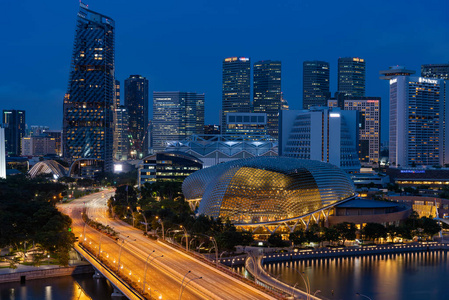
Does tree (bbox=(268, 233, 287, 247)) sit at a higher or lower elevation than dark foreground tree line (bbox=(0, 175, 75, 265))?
lower

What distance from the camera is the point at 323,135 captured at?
174m

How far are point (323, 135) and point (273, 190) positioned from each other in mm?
77456

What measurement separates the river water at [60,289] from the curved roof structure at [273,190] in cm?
2992

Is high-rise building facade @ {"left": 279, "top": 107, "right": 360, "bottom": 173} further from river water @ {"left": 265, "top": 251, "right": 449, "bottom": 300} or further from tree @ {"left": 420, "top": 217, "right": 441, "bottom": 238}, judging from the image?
river water @ {"left": 265, "top": 251, "right": 449, "bottom": 300}

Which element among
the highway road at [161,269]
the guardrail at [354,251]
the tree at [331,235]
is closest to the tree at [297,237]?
the guardrail at [354,251]

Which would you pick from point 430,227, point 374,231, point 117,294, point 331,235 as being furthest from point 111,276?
point 430,227

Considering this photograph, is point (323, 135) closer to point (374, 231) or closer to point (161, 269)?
point (374, 231)

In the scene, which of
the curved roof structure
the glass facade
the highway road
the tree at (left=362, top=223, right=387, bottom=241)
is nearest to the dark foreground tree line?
the highway road

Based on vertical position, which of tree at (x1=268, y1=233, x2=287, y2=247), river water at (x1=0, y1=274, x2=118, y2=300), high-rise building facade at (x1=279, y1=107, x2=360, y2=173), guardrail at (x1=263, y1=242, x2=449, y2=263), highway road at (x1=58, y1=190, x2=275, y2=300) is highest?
high-rise building facade at (x1=279, y1=107, x2=360, y2=173)

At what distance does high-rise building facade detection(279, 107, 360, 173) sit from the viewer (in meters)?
174

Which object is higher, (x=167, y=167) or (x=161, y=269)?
(x=167, y=167)

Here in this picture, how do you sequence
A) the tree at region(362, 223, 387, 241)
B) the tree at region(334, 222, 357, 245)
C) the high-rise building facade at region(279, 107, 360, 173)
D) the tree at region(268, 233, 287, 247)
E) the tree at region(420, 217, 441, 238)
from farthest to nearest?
the high-rise building facade at region(279, 107, 360, 173)
the tree at region(420, 217, 441, 238)
the tree at region(362, 223, 387, 241)
the tree at region(334, 222, 357, 245)
the tree at region(268, 233, 287, 247)

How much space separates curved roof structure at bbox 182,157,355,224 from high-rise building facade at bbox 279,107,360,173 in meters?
A: 60.4

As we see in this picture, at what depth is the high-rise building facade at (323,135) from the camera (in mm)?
173500
